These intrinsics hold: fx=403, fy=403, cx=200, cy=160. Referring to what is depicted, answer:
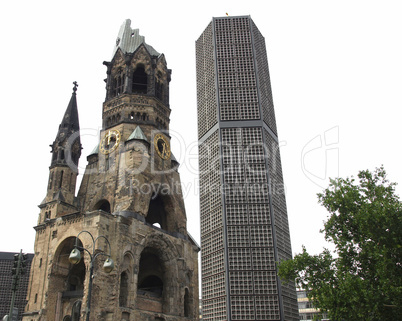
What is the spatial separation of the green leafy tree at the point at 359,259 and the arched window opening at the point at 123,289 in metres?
15.0

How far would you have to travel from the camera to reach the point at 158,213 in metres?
45.0

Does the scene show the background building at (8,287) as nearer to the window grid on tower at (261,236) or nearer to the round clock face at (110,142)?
the round clock face at (110,142)

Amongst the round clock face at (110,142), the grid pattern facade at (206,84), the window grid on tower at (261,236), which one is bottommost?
the window grid on tower at (261,236)

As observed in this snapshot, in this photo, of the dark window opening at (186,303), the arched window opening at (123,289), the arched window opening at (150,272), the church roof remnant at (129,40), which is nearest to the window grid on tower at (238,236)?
the arched window opening at (123,289)

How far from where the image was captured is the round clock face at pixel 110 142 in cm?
4256

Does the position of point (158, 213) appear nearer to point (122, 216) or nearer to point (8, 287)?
point (122, 216)

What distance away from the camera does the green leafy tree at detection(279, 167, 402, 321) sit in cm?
2038

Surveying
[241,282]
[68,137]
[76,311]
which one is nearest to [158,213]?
[68,137]

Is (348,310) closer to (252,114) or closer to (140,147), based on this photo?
(252,114)

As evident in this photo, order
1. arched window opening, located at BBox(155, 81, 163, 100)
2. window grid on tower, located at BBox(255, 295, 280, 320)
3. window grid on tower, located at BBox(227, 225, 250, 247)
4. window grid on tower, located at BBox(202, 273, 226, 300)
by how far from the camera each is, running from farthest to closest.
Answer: arched window opening, located at BBox(155, 81, 163, 100) → window grid on tower, located at BBox(227, 225, 250, 247) → window grid on tower, located at BBox(202, 273, 226, 300) → window grid on tower, located at BBox(255, 295, 280, 320)

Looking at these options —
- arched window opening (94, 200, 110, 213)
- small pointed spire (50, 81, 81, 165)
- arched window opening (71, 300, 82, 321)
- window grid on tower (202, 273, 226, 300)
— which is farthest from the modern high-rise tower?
small pointed spire (50, 81, 81, 165)

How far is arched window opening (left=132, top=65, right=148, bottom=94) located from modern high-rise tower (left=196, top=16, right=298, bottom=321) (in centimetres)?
788

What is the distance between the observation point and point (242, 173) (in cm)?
3716

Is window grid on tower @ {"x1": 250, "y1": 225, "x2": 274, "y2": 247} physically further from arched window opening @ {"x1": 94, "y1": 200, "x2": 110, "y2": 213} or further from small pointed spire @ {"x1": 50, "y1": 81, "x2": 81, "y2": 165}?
small pointed spire @ {"x1": 50, "y1": 81, "x2": 81, "y2": 165}
